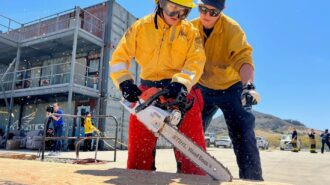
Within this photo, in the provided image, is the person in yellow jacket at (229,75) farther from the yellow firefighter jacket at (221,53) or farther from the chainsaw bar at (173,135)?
the chainsaw bar at (173,135)

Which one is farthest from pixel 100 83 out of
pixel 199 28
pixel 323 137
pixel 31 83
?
pixel 323 137

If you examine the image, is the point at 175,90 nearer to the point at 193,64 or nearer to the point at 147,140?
the point at 193,64

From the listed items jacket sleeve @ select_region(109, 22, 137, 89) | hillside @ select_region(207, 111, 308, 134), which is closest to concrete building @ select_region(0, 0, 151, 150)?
jacket sleeve @ select_region(109, 22, 137, 89)

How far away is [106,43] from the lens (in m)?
17.0

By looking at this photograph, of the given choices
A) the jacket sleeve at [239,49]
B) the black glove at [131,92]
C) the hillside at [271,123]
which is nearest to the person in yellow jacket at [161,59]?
the black glove at [131,92]

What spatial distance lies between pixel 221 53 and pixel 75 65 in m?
15.4

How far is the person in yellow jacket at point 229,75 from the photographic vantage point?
292cm

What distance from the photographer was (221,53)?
311 centimetres

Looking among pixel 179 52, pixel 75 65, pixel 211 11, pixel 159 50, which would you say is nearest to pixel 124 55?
pixel 159 50

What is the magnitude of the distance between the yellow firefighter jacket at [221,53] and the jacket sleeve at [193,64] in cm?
26

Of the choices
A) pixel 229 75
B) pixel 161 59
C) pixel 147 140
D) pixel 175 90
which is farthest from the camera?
pixel 229 75

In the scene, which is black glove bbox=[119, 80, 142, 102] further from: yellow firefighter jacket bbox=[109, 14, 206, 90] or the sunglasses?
the sunglasses

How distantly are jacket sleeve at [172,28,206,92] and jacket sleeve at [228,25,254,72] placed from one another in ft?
1.12

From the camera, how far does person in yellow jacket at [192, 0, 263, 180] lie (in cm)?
292
